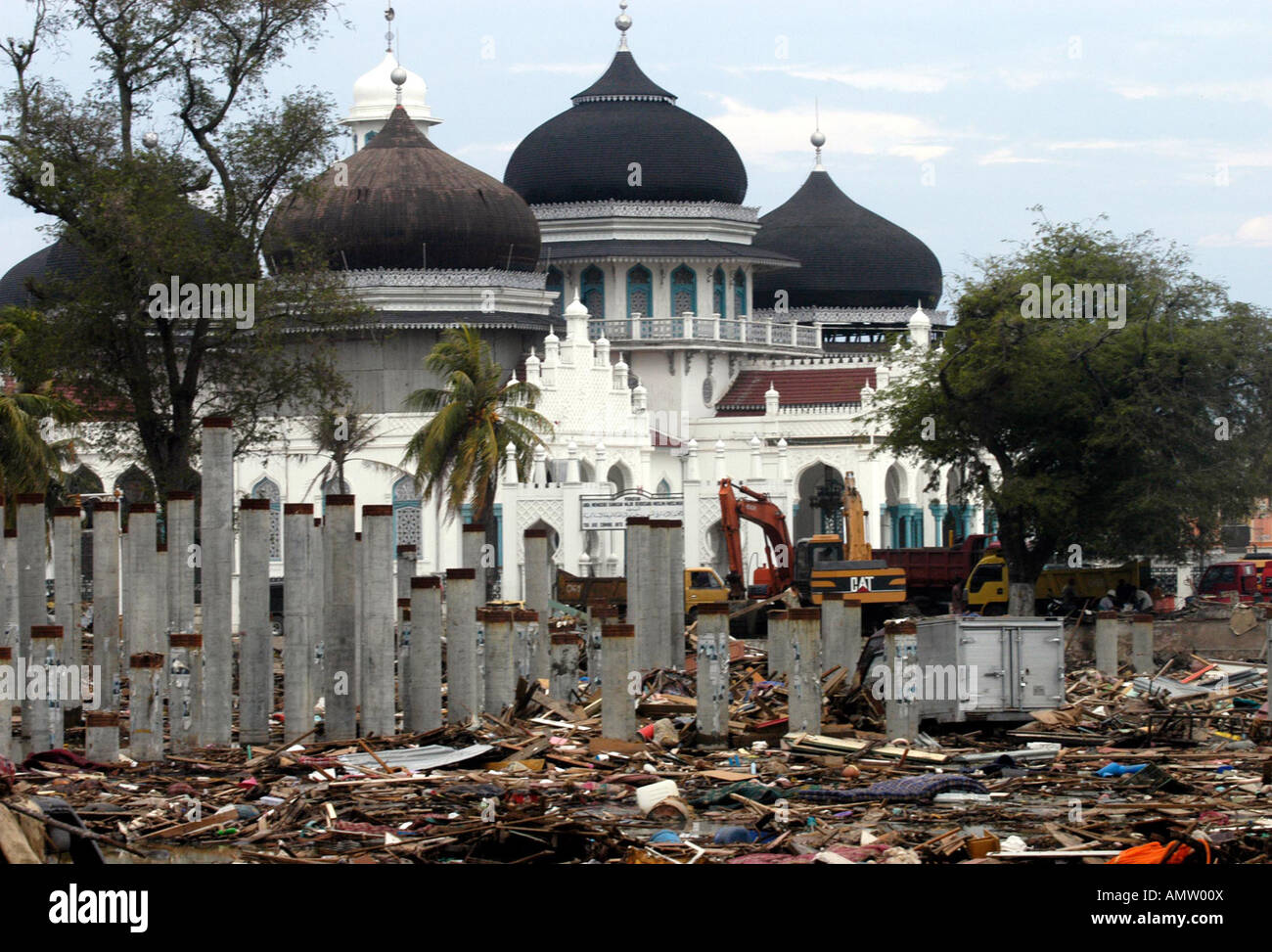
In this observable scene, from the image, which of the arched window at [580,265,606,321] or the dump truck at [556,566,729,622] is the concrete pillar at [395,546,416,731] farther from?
the arched window at [580,265,606,321]

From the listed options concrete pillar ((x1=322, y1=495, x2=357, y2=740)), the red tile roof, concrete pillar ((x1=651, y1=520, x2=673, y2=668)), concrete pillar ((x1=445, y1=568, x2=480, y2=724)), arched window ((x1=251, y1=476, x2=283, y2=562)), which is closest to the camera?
concrete pillar ((x1=322, y1=495, x2=357, y2=740))

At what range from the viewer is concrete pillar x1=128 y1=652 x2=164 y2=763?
23.2 meters

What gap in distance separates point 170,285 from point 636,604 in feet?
29.9

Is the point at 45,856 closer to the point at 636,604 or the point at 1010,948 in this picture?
the point at 1010,948

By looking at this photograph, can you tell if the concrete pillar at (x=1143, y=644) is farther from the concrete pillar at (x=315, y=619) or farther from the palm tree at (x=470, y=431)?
the palm tree at (x=470, y=431)

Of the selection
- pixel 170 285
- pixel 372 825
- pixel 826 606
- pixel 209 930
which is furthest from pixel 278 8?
pixel 209 930

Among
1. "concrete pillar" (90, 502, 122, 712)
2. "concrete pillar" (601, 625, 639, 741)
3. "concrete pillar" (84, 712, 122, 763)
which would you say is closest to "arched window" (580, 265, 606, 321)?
"concrete pillar" (90, 502, 122, 712)

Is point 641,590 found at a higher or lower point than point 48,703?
higher

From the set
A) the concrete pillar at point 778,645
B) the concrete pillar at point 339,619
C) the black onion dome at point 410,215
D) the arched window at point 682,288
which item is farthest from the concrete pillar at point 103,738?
the arched window at point 682,288

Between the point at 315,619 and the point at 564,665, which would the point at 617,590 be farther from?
the point at 315,619

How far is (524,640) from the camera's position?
1121 inches

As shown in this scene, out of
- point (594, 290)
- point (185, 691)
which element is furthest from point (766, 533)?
point (185, 691)

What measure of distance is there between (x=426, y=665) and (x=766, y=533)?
19.6 meters

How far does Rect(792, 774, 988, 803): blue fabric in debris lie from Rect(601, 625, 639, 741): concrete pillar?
3598 millimetres
